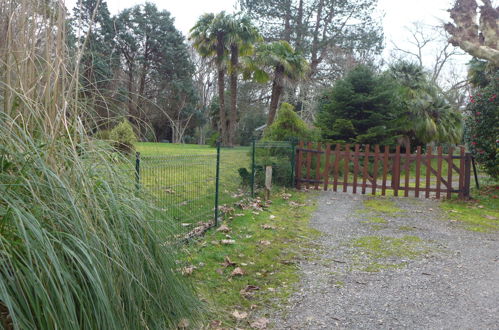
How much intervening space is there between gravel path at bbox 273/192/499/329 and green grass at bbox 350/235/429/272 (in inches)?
1.7

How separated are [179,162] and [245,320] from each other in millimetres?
Result: 2325

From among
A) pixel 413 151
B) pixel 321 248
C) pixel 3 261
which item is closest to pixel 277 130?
pixel 321 248

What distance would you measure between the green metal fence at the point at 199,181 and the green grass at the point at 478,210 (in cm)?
415

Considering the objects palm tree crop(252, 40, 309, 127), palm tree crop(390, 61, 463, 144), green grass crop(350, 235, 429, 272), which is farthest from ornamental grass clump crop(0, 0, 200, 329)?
palm tree crop(252, 40, 309, 127)

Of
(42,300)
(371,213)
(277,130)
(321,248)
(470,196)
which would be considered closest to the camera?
(42,300)

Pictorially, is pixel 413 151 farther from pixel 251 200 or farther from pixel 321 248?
pixel 321 248

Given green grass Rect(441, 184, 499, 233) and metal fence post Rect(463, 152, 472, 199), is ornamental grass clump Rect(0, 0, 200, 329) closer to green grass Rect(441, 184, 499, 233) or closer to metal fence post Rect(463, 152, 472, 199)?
green grass Rect(441, 184, 499, 233)

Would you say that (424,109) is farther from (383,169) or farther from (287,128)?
(383,169)

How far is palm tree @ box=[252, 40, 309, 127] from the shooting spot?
824 inches

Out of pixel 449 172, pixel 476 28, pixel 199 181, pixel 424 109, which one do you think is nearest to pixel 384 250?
pixel 199 181

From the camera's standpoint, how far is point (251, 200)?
8.87 m

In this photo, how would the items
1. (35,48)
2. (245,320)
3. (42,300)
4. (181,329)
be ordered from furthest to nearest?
1. (245,320)
2. (181,329)
3. (35,48)
4. (42,300)

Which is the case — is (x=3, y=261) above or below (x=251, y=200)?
above

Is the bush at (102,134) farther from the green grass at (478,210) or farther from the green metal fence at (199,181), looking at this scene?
the green grass at (478,210)
